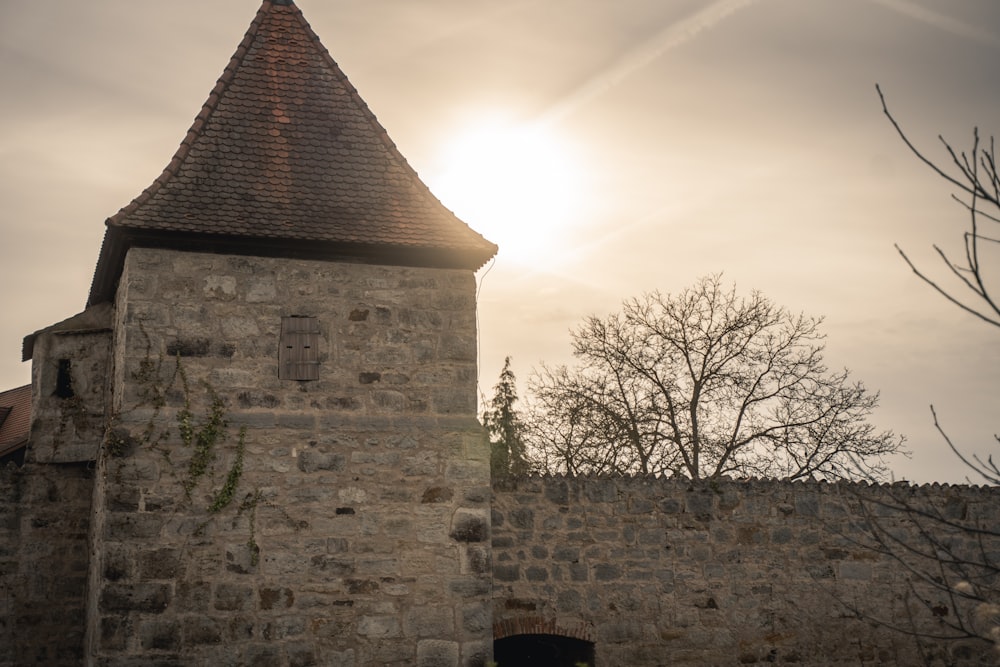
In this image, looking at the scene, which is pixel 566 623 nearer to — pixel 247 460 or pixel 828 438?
pixel 247 460

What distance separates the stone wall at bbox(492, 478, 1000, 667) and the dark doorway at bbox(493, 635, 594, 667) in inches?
13.2

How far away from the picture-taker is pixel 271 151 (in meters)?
10.7

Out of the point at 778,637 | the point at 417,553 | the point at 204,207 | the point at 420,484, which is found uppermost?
the point at 204,207

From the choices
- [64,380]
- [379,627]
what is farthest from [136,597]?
[64,380]

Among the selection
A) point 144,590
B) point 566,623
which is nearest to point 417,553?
point 566,623

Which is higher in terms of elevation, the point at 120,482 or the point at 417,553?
the point at 120,482

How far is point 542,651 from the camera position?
11188mm

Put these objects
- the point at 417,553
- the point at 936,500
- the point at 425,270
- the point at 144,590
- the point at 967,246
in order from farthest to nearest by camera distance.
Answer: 1. the point at 936,500
2. the point at 425,270
3. the point at 417,553
4. the point at 144,590
5. the point at 967,246

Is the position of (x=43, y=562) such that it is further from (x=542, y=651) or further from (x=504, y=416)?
(x=504, y=416)

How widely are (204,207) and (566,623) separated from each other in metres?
5.36

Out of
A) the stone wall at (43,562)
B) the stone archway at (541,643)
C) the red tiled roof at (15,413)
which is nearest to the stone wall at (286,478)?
the stone archway at (541,643)

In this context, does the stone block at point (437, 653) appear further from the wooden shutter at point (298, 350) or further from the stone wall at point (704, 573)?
the wooden shutter at point (298, 350)

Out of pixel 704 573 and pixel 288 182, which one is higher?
pixel 288 182

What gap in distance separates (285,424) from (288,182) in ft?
8.29
